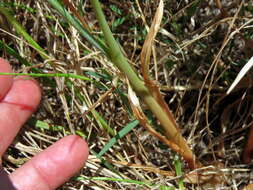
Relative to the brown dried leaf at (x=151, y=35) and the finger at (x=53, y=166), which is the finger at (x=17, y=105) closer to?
the finger at (x=53, y=166)

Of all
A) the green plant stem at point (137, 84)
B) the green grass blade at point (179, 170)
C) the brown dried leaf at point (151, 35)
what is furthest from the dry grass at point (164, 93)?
the brown dried leaf at point (151, 35)

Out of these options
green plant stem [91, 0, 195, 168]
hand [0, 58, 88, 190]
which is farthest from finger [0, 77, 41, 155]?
green plant stem [91, 0, 195, 168]

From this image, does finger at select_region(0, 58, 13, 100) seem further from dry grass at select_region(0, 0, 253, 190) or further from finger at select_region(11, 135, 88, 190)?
finger at select_region(11, 135, 88, 190)

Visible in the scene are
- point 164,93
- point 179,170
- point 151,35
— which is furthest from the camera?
point 164,93

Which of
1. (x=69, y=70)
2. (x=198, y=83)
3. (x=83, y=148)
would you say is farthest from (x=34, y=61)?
(x=198, y=83)

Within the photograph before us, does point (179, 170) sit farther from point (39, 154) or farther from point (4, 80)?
point (4, 80)

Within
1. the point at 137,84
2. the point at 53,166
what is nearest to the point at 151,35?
the point at 137,84

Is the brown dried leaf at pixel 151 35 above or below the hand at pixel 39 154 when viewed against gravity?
above
